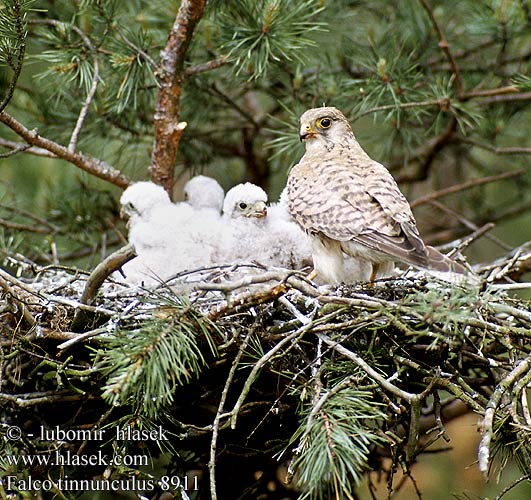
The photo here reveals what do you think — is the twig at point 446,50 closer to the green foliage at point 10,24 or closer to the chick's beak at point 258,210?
the chick's beak at point 258,210

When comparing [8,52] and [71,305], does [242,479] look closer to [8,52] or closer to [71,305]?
[71,305]

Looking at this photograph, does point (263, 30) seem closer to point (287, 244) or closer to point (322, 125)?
point (322, 125)

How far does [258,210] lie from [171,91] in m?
0.63

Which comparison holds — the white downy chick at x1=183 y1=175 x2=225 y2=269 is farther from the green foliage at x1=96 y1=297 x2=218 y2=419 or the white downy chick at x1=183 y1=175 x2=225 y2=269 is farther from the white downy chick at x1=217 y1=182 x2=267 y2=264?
the green foliage at x1=96 y1=297 x2=218 y2=419

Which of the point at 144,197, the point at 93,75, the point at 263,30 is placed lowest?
the point at 144,197

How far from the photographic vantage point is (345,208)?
307cm

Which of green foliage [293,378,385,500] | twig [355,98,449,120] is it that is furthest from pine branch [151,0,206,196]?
green foliage [293,378,385,500]

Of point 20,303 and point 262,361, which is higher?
point 20,303

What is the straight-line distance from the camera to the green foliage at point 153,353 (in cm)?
214

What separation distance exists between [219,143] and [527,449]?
2477 mm

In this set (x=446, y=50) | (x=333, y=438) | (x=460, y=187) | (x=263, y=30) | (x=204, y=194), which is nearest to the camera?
(x=333, y=438)

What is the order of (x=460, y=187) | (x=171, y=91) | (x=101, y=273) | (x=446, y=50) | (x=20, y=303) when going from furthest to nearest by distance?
1. (x=460, y=187)
2. (x=446, y=50)
3. (x=171, y=91)
4. (x=20, y=303)
5. (x=101, y=273)

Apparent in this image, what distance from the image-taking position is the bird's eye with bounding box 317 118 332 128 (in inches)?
140

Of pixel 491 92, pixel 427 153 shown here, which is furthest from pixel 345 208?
pixel 427 153
